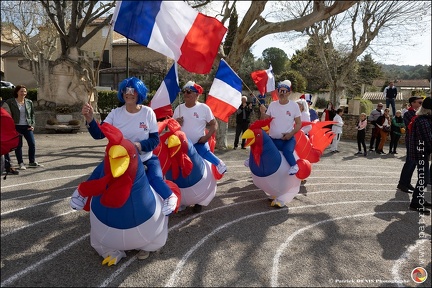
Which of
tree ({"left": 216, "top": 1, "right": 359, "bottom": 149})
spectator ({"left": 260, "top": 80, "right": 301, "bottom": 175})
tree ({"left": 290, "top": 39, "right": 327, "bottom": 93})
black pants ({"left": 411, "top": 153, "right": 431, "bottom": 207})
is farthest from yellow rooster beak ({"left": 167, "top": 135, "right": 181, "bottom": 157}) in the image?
tree ({"left": 290, "top": 39, "right": 327, "bottom": 93})

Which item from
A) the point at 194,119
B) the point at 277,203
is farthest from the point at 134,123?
the point at 277,203

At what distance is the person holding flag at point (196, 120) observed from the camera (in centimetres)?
535

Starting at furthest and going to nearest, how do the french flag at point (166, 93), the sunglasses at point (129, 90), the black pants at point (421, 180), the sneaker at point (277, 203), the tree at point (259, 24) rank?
the tree at point (259, 24) → the sneaker at point (277, 203) → the black pants at point (421, 180) → the french flag at point (166, 93) → the sunglasses at point (129, 90)

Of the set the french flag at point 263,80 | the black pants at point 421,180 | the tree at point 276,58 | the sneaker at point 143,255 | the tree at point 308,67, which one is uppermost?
the tree at point 276,58

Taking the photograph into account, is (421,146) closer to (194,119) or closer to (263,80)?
(263,80)

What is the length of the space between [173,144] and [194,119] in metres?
1.02

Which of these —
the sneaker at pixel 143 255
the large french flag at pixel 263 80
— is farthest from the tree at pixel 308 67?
the sneaker at pixel 143 255

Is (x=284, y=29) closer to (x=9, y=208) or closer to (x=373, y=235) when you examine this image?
(x=373, y=235)

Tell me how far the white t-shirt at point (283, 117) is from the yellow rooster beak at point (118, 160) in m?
3.19

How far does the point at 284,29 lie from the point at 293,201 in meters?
6.30

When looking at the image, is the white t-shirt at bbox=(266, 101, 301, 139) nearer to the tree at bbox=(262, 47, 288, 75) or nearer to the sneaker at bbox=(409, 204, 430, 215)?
the sneaker at bbox=(409, 204, 430, 215)

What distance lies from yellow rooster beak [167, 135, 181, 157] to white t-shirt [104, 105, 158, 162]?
0.59 metres

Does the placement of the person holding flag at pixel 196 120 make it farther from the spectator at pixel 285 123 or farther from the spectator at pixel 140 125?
the spectator at pixel 140 125

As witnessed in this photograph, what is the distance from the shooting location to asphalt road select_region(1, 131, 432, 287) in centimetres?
345
